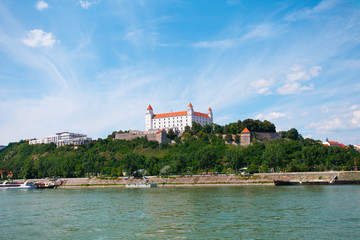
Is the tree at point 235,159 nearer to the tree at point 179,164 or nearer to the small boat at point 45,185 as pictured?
the tree at point 179,164

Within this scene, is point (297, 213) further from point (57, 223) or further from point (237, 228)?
point (57, 223)

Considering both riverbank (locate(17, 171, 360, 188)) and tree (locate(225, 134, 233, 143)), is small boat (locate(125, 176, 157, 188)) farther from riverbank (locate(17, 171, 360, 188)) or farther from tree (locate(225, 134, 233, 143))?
tree (locate(225, 134, 233, 143))

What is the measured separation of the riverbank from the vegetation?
325 cm

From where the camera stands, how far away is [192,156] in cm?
7019

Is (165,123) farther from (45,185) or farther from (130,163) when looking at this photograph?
(45,185)

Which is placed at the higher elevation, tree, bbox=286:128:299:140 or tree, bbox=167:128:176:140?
tree, bbox=167:128:176:140

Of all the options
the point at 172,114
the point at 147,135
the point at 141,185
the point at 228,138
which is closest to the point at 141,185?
the point at 141,185

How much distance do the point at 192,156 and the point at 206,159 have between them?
7744 mm

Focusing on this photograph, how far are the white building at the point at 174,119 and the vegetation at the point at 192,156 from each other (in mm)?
6189

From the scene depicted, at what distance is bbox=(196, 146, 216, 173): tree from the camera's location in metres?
63.0

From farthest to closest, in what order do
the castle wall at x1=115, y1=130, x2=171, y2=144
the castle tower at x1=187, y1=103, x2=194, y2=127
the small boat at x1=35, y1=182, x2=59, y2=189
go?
the castle tower at x1=187, y1=103, x2=194, y2=127 < the castle wall at x1=115, y1=130, x2=171, y2=144 < the small boat at x1=35, y1=182, x2=59, y2=189

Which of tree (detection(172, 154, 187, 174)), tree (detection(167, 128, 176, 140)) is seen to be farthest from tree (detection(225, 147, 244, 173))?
tree (detection(167, 128, 176, 140))

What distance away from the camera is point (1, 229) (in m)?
18.1

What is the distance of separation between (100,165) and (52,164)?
11.6 meters
